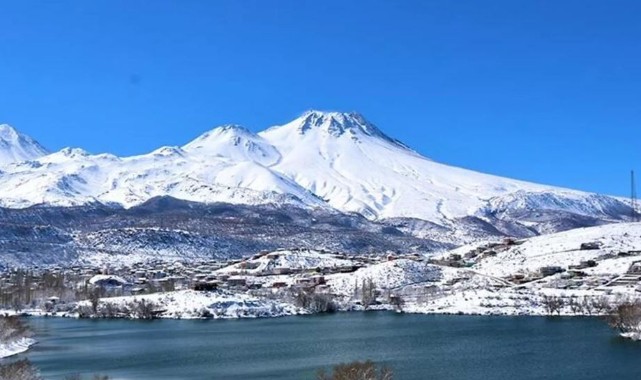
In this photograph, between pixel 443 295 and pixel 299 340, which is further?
pixel 443 295

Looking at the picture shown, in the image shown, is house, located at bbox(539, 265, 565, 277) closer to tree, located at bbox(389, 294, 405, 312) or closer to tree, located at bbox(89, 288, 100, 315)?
tree, located at bbox(389, 294, 405, 312)

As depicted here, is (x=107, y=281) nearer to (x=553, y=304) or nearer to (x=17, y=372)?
(x=553, y=304)

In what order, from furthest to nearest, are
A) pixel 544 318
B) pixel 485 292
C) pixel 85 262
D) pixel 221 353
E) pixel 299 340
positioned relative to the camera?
pixel 85 262, pixel 485 292, pixel 544 318, pixel 299 340, pixel 221 353

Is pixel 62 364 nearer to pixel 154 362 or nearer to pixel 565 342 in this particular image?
pixel 154 362

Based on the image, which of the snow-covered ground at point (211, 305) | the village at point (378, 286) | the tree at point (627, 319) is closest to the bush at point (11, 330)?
the snow-covered ground at point (211, 305)

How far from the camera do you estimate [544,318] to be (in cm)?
7750

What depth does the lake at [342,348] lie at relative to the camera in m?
44.2

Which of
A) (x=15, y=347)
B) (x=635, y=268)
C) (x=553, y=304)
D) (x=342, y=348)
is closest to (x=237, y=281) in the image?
→ (x=553, y=304)

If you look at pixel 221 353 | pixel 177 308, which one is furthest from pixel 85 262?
pixel 221 353

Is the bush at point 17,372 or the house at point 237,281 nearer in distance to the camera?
the bush at point 17,372

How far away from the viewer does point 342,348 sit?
55.3 metres

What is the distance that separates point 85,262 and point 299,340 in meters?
111

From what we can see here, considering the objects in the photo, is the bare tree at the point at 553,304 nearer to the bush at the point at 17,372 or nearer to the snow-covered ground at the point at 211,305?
the snow-covered ground at the point at 211,305

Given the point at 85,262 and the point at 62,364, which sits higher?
the point at 85,262
